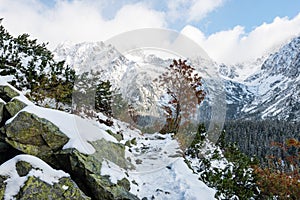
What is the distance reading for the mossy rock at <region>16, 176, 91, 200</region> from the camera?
21.9 ft

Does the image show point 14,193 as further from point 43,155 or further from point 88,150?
point 88,150

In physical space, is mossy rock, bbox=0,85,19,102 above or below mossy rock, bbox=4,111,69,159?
above

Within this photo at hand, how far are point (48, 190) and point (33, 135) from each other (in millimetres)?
2452

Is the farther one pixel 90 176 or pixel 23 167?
pixel 90 176

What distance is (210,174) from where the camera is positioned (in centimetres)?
1241

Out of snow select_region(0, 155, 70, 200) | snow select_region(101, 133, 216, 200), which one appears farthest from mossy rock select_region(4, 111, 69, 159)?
snow select_region(101, 133, 216, 200)

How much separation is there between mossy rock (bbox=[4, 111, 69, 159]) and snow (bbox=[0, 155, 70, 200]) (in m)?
1.07

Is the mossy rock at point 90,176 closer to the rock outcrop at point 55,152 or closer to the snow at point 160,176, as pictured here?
the rock outcrop at point 55,152

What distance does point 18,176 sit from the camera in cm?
703

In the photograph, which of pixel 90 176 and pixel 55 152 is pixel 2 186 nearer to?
pixel 55 152

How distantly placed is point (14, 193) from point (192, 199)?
214 inches

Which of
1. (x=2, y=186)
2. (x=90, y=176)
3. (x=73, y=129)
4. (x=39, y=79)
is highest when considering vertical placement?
(x=39, y=79)

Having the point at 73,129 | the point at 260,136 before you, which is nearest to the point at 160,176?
the point at 73,129

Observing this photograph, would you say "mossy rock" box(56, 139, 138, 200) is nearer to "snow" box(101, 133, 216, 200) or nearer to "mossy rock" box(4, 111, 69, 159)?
"snow" box(101, 133, 216, 200)
